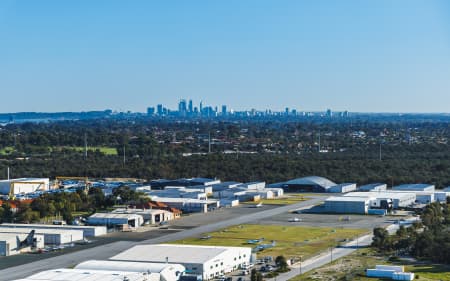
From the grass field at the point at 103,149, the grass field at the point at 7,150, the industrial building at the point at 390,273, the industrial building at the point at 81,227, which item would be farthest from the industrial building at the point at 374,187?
the grass field at the point at 7,150

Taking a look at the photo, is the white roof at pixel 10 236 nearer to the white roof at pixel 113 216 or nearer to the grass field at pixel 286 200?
the white roof at pixel 113 216

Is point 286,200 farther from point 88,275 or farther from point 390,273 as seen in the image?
point 88,275

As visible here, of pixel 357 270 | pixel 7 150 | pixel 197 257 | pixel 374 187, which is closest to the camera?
pixel 357 270

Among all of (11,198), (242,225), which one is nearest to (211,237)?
(242,225)

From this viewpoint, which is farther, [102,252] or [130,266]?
[102,252]

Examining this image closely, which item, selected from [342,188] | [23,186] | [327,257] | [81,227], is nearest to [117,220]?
[81,227]

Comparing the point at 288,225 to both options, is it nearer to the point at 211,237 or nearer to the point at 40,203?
the point at 211,237
